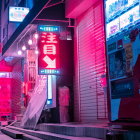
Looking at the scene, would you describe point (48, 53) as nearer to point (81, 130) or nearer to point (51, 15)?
point (51, 15)

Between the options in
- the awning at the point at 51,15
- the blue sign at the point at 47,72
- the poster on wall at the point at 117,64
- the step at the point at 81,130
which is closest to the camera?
the poster on wall at the point at 117,64

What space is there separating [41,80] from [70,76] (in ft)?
5.92

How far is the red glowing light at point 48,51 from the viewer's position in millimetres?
10977

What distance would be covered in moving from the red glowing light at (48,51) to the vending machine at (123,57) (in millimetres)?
4908

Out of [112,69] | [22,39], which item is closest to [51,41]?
[22,39]

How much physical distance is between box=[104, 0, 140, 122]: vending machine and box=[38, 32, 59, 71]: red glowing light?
4.91 meters

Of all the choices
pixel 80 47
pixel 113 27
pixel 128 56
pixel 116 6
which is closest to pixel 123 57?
pixel 128 56

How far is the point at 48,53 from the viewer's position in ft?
36.5

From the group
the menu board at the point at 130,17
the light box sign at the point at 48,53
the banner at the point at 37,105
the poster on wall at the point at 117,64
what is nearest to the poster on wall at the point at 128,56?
the poster on wall at the point at 117,64

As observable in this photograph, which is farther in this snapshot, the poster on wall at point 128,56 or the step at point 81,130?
the step at point 81,130

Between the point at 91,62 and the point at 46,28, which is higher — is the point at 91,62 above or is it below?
below

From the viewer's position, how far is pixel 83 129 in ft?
24.6

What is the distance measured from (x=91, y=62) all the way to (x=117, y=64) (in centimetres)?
430

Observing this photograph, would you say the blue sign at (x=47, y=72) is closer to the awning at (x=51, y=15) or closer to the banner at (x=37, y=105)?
the banner at (x=37, y=105)
